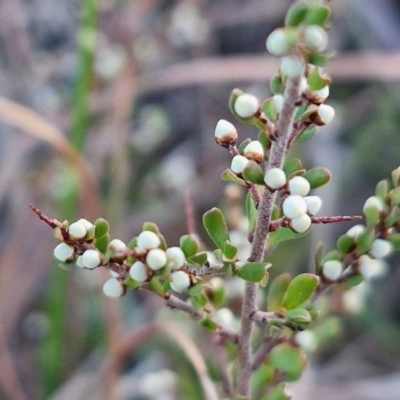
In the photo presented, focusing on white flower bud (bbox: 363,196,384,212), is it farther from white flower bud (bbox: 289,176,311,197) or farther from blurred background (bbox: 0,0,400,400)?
blurred background (bbox: 0,0,400,400)

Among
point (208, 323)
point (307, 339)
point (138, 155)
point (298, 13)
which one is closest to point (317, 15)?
point (298, 13)

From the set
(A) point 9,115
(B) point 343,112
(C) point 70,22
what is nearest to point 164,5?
(C) point 70,22

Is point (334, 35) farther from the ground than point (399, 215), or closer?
farther from the ground

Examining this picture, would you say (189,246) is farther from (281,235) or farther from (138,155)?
(138,155)

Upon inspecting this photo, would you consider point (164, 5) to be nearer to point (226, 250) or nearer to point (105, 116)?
point (105, 116)

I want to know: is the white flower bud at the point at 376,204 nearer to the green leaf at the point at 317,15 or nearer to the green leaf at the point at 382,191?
the green leaf at the point at 382,191

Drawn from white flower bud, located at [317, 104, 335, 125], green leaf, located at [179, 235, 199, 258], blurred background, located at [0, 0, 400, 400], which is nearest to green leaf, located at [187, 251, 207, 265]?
green leaf, located at [179, 235, 199, 258]

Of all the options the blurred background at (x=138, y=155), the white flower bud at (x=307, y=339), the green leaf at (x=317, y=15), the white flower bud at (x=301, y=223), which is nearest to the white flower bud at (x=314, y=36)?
the green leaf at (x=317, y=15)
